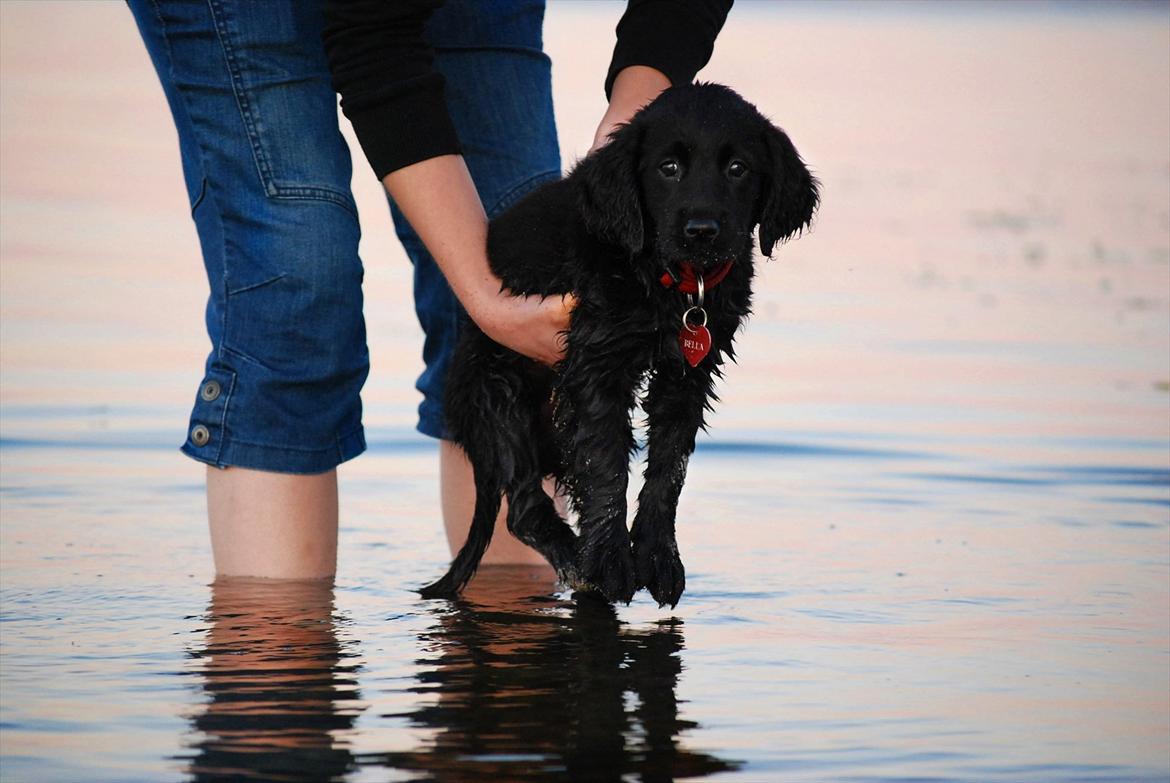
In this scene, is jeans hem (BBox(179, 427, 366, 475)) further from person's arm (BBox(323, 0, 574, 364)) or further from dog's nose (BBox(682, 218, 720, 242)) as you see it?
dog's nose (BBox(682, 218, 720, 242))

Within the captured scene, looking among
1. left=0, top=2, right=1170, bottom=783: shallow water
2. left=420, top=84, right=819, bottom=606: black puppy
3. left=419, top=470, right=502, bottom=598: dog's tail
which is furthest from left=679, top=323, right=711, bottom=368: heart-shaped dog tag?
left=419, top=470, right=502, bottom=598: dog's tail

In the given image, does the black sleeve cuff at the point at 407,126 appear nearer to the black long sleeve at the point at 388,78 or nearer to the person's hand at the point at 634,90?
the black long sleeve at the point at 388,78

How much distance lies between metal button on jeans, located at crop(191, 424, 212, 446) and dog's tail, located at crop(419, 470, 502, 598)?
68 cm

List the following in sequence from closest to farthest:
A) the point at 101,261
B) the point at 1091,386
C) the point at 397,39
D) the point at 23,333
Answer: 1. the point at 397,39
2. the point at 1091,386
3. the point at 23,333
4. the point at 101,261

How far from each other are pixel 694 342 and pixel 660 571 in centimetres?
54

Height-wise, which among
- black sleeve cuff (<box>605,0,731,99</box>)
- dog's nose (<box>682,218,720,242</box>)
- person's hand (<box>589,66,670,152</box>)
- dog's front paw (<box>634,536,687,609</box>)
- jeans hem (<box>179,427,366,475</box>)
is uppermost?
black sleeve cuff (<box>605,0,731,99</box>)

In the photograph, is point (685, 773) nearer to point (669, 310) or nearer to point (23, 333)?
point (669, 310)

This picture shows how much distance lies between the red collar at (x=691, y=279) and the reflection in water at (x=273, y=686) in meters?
1.10

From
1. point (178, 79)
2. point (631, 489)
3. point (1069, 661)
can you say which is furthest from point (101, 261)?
point (1069, 661)

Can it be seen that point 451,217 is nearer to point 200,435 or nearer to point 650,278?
point 650,278

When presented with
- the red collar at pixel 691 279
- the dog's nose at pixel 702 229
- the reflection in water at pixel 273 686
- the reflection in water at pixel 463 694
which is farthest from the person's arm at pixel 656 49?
the reflection in water at pixel 273 686

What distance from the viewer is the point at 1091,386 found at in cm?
789

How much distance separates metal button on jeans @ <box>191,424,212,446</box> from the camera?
4652 mm

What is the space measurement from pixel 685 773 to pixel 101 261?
7530 mm
